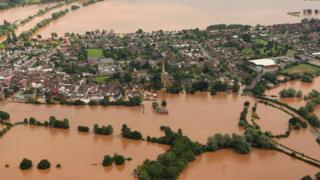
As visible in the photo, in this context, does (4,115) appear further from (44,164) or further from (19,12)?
(19,12)

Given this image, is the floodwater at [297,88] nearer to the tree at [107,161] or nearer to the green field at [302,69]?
the green field at [302,69]

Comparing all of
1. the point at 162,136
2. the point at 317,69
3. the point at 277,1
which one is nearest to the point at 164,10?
the point at 277,1

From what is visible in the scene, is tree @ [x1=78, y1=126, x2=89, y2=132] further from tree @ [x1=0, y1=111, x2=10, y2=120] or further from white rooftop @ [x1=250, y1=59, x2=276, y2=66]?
white rooftop @ [x1=250, y1=59, x2=276, y2=66]

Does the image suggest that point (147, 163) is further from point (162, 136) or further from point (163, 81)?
point (163, 81)

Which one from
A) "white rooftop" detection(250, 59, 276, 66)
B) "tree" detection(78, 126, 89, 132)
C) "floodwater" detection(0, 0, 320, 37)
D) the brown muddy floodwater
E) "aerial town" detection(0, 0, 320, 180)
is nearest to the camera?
the brown muddy floodwater

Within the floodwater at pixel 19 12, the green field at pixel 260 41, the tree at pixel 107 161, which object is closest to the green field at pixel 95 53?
the green field at pixel 260 41

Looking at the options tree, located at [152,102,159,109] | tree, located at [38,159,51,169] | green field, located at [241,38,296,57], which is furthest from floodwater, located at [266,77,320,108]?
tree, located at [38,159,51,169]
